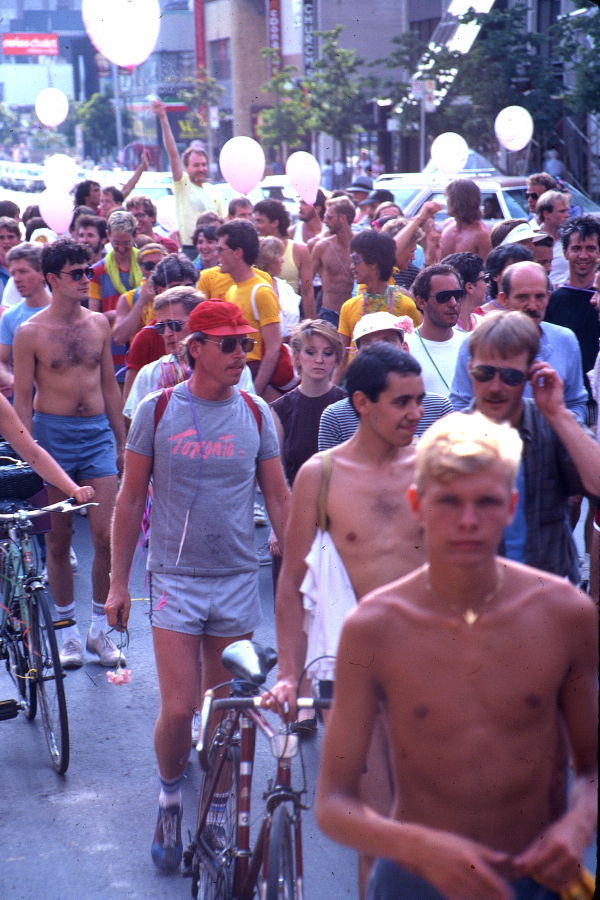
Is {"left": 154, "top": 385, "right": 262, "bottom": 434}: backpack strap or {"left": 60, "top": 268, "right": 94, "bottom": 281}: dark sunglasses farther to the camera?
{"left": 60, "top": 268, "right": 94, "bottom": 281}: dark sunglasses

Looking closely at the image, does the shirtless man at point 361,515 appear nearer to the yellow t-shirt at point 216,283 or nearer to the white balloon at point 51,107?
the yellow t-shirt at point 216,283

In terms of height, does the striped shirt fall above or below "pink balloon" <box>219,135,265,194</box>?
below

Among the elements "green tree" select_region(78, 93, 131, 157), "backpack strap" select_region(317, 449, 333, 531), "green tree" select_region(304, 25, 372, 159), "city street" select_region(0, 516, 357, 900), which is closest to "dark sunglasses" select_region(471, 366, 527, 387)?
"backpack strap" select_region(317, 449, 333, 531)

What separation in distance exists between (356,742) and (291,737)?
887 mm

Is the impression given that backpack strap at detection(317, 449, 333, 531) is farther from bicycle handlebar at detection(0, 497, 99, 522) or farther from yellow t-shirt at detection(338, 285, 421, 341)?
yellow t-shirt at detection(338, 285, 421, 341)

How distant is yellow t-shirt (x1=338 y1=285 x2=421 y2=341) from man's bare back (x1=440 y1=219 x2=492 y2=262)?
7.76 ft

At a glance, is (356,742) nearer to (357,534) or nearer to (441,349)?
(357,534)

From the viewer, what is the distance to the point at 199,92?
145 ft

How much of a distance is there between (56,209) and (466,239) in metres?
4.92

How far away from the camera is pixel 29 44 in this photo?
95.2 metres

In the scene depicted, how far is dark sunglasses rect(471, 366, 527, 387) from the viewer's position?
3840mm

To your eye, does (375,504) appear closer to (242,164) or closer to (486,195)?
(242,164)

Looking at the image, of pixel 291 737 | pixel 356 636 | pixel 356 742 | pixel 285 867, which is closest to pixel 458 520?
pixel 356 636

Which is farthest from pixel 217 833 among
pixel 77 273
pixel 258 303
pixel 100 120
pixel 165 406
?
pixel 100 120
